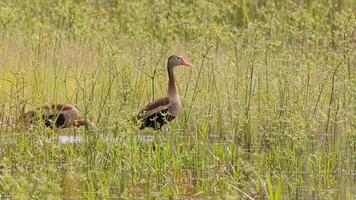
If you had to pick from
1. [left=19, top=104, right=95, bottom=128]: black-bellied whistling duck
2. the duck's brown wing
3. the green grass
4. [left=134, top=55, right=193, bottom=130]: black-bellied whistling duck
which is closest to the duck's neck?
[left=134, top=55, right=193, bottom=130]: black-bellied whistling duck

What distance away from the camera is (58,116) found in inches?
387

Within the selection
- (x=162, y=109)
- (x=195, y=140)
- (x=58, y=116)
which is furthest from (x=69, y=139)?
(x=162, y=109)

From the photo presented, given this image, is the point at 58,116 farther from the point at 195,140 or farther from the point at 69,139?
the point at 195,140

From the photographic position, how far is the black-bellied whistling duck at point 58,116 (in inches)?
371

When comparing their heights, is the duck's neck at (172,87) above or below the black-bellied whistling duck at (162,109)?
above

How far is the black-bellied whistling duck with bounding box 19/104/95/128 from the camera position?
30.9 feet

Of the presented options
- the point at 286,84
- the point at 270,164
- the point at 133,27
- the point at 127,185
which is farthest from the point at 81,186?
the point at 133,27

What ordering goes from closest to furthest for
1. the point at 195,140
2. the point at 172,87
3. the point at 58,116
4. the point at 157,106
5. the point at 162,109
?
the point at 195,140
the point at 58,116
the point at 162,109
the point at 157,106
the point at 172,87

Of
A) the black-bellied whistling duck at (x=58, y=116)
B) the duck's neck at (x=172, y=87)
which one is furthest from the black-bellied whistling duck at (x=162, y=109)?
the black-bellied whistling duck at (x=58, y=116)

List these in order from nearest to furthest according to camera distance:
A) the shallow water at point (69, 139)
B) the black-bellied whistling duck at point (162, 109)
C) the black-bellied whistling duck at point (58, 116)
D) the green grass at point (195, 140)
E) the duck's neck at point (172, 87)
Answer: the green grass at point (195, 140)
the black-bellied whistling duck at point (58, 116)
the shallow water at point (69, 139)
the black-bellied whistling duck at point (162, 109)
the duck's neck at point (172, 87)

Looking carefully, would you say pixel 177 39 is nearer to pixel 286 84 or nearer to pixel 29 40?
pixel 29 40

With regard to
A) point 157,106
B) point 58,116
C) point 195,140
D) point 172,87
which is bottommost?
point 195,140

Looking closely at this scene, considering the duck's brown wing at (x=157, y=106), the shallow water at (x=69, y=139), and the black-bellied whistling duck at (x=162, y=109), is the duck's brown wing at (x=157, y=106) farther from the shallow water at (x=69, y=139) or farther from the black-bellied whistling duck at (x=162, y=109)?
the shallow water at (x=69, y=139)

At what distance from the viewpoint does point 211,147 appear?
9594mm
